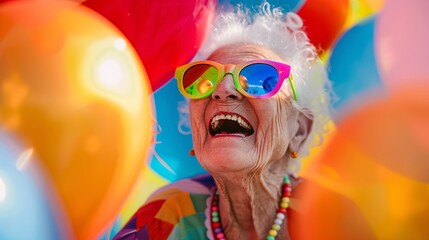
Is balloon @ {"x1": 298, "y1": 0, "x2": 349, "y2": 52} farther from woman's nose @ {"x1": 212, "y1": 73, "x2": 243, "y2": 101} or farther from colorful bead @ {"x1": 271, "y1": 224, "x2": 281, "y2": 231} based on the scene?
colorful bead @ {"x1": 271, "y1": 224, "x2": 281, "y2": 231}

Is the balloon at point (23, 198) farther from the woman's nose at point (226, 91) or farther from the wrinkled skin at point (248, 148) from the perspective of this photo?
the woman's nose at point (226, 91)

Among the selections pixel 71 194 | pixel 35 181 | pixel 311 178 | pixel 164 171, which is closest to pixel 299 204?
pixel 311 178

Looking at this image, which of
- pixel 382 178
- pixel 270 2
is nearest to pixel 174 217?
pixel 382 178

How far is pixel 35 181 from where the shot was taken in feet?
5.33

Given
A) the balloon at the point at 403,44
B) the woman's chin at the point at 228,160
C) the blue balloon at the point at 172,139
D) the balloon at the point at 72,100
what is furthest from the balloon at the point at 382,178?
the balloon at the point at 72,100

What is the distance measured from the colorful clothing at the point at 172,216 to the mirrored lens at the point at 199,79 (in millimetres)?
398

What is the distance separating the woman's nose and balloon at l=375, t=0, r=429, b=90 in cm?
54

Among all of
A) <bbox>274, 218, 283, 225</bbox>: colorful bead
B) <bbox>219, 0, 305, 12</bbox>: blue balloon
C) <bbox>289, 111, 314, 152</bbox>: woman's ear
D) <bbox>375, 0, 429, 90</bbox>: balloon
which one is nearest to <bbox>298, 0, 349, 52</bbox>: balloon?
<bbox>219, 0, 305, 12</bbox>: blue balloon

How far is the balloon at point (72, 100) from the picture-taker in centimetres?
162

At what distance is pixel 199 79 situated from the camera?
168cm

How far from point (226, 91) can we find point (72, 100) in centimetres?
49

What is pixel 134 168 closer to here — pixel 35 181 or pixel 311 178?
pixel 35 181

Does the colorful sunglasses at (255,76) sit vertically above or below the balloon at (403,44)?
below

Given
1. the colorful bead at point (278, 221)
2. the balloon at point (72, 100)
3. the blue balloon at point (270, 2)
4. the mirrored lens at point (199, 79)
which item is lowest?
the colorful bead at point (278, 221)
